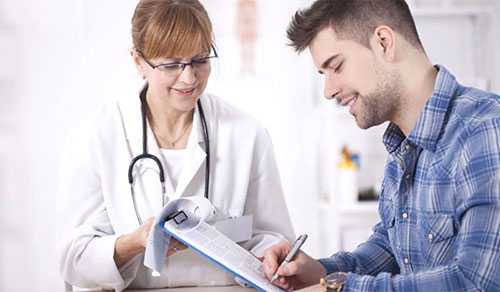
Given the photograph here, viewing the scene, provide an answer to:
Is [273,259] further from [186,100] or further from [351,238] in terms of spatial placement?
[351,238]

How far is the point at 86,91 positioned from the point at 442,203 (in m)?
2.26

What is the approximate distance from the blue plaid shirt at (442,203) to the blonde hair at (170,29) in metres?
0.52

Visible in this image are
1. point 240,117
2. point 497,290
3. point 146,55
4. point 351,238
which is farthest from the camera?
point 351,238

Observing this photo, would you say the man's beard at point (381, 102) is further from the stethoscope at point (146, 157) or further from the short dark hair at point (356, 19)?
the stethoscope at point (146, 157)

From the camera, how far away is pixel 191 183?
1.60 m

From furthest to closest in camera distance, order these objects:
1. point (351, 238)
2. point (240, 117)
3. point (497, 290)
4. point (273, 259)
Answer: point (351, 238) → point (240, 117) → point (273, 259) → point (497, 290)

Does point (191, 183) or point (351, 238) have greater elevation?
point (191, 183)

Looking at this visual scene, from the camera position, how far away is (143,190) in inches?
63.5

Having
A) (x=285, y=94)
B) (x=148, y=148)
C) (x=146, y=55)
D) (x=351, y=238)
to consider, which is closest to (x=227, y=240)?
(x=148, y=148)

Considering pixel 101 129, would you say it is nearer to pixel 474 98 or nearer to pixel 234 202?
pixel 234 202

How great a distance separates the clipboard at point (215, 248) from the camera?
4.03ft

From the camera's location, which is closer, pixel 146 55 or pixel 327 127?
pixel 146 55

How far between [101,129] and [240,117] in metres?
0.35

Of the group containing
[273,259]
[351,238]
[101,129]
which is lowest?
[351,238]
